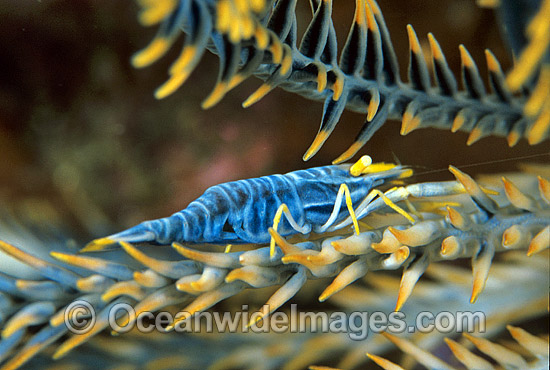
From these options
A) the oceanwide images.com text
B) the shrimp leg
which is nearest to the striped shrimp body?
the shrimp leg

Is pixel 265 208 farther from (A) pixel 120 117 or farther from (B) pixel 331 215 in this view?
(A) pixel 120 117

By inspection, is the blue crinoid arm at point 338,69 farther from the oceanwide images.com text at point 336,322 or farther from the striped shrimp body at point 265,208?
the oceanwide images.com text at point 336,322

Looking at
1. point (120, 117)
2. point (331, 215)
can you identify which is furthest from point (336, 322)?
point (120, 117)

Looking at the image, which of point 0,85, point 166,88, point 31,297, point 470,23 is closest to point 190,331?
point 31,297

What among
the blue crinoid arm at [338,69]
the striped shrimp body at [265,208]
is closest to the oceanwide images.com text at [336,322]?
the striped shrimp body at [265,208]

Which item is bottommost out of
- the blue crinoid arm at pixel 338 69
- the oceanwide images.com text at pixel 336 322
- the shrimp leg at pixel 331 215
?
the oceanwide images.com text at pixel 336 322

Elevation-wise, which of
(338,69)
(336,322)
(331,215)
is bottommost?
(336,322)
